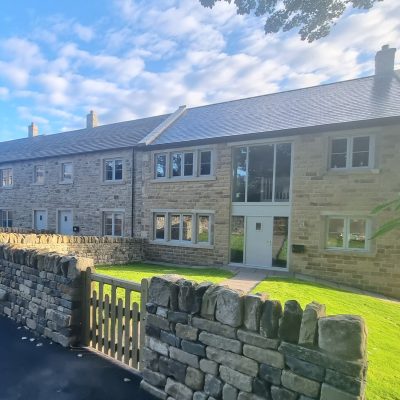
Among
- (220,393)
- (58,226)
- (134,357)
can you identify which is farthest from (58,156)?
(220,393)

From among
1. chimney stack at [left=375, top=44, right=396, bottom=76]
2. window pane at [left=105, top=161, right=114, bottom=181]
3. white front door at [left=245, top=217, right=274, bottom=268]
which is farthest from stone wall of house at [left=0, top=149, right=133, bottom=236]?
chimney stack at [left=375, top=44, right=396, bottom=76]

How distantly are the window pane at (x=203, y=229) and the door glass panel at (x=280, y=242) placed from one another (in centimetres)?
323

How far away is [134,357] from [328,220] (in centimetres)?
992

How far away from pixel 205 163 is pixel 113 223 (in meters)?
7.21

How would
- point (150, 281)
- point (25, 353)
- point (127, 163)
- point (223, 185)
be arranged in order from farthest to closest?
point (127, 163) → point (223, 185) → point (25, 353) → point (150, 281)

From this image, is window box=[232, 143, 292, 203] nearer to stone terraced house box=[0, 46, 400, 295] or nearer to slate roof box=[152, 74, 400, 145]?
stone terraced house box=[0, 46, 400, 295]

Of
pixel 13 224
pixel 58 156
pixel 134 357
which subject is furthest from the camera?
pixel 13 224

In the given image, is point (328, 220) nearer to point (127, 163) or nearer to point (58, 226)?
point (127, 163)

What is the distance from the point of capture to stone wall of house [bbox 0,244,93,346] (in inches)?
185

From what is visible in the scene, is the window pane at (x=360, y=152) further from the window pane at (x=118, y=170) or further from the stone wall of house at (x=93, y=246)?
the window pane at (x=118, y=170)

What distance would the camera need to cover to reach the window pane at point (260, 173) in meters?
13.0

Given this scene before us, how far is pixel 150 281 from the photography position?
3727mm

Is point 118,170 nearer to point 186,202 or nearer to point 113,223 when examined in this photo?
point 113,223

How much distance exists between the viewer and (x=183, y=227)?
14.7m
